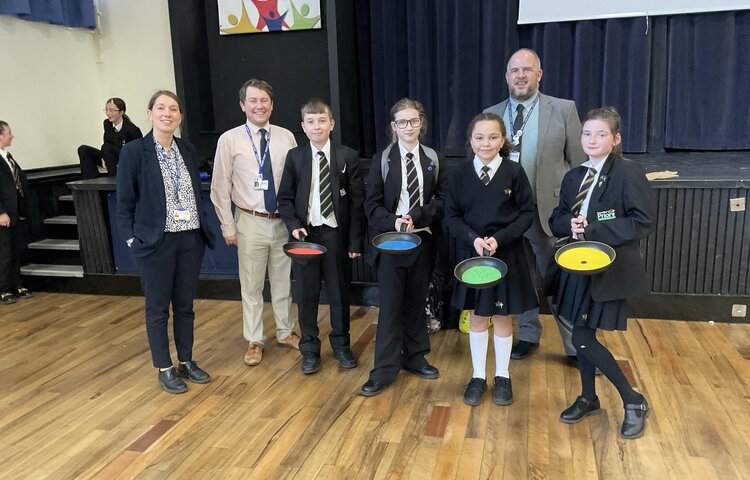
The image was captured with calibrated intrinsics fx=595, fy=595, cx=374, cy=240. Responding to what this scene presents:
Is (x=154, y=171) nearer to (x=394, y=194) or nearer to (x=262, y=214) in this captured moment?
(x=262, y=214)

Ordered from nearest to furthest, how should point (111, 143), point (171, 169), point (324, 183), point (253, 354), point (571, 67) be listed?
point (171, 169) < point (324, 183) < point (253, 354) < point (111, 143) < point (571, 67)

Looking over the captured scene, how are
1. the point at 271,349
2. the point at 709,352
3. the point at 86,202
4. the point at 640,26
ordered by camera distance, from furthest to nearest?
the point at 640,26 < the point at 86,202 < the point at 271,349 < the point at 709,352

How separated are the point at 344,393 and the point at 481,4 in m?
3.76

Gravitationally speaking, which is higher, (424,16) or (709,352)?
(424,16)

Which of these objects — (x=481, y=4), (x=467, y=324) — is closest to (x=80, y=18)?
(x=481, y=4)

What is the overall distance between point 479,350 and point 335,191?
3.21ft

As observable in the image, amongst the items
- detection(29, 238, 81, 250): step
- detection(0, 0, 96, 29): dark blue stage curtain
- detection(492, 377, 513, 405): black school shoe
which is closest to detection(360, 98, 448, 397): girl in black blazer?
detection(492, 377, 513, 405): black school shoe

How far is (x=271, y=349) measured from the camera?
3.32 meters

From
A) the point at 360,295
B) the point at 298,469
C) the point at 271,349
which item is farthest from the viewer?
the point at 360,295

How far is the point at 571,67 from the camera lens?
4984 mm

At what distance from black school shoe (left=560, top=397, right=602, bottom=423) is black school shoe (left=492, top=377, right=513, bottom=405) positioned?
23 cm

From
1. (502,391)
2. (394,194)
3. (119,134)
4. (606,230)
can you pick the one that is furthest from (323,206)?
(119,134)

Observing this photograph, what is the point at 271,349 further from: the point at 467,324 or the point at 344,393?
the point at 467,324

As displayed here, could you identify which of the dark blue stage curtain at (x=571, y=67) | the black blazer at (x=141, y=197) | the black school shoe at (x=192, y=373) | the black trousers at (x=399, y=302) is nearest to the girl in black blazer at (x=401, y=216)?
the black trousers at (x=399, y=302)
